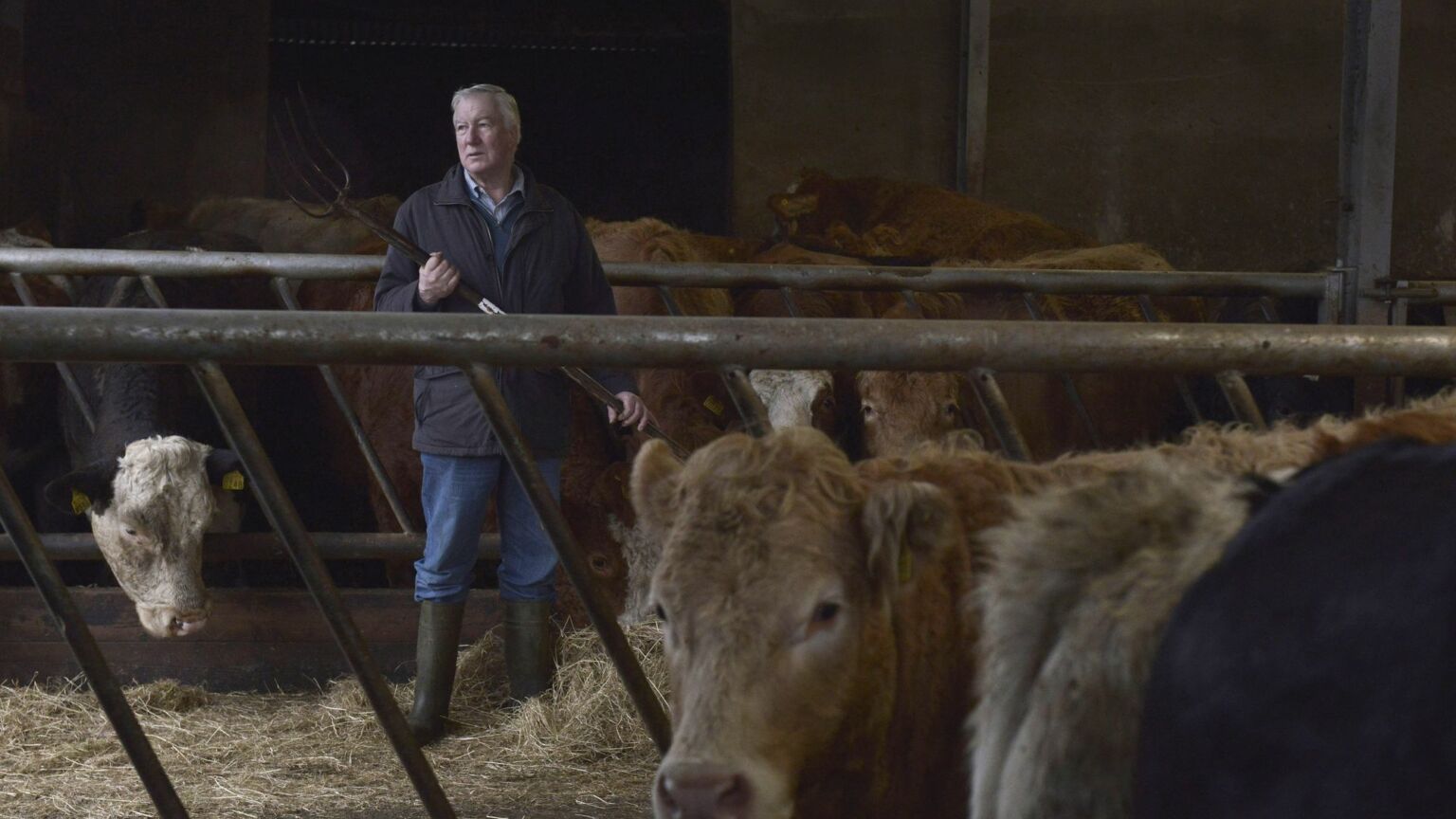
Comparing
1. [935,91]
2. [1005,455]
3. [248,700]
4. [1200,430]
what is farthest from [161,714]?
[935,91]

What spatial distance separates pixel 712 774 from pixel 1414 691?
99 cm

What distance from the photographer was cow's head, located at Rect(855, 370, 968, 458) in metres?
5.25

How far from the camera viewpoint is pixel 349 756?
160 inches

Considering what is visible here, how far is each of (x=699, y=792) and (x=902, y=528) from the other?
459 mm

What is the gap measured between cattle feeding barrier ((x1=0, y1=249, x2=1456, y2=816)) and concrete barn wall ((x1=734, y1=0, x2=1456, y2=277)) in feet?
25.9

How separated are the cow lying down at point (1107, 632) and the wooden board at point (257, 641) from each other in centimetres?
371

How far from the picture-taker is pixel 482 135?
12.9 ft

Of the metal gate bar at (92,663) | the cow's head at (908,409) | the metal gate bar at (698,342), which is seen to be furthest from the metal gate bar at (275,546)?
the metal gate bar at (698,342)

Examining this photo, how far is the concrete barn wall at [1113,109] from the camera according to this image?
985 cm

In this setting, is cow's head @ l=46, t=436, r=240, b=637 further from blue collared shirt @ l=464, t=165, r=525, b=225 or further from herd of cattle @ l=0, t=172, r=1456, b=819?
herd of cattle @ l=0, t=172, r=1456, b=819

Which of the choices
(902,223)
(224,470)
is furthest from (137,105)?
(224,470)

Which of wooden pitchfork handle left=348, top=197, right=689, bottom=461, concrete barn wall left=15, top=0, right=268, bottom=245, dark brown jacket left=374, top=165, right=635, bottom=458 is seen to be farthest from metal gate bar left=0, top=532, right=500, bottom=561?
concrete barn wall left=15, top=0, right=268, bottom=245

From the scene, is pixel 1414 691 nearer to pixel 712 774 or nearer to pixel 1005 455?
pixel 712 774

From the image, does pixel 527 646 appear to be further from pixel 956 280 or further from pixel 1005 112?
pixel 1005 112
